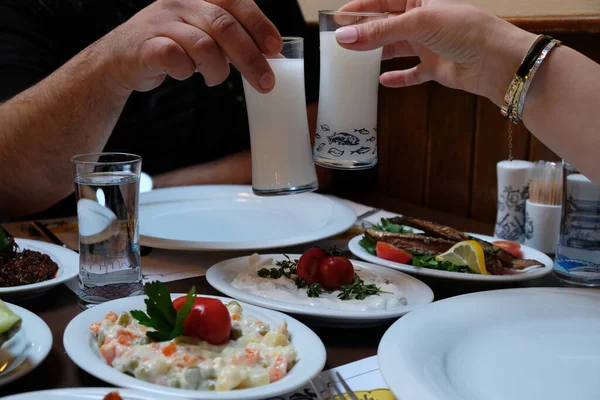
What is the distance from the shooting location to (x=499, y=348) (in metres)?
1.00

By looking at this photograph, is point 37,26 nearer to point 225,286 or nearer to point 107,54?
point 107,54

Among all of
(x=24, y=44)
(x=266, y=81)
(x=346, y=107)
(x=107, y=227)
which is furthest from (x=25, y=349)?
(x=24, y=44)

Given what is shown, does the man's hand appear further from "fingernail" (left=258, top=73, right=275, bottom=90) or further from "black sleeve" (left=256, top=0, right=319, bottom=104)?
"black sleeve" (left=256, top=0, right=319, bottom=104)

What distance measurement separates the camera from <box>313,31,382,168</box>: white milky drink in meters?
1.33

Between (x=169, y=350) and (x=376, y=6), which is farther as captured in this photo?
(x=376, y=6)

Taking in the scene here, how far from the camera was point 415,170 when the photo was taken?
274cm

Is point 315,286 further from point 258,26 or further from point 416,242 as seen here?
point 258,26

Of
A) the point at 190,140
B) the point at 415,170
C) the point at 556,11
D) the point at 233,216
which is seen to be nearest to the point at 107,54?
the point at 233,216

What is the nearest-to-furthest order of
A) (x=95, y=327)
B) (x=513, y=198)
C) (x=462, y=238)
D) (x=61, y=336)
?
(x=95, y=327) → (x=61, y=336) → (x=462, y=238) → (x=513, y=198)

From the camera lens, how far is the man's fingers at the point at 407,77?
1588 mm

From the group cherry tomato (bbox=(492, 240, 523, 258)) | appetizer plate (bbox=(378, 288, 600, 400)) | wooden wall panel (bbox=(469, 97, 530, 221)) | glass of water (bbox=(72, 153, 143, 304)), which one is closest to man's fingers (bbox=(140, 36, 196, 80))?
glass of water (bbox=(72, 153, 143, 304))

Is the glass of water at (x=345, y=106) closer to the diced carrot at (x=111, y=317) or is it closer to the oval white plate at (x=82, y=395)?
the diced carrot at (x=111, y=317)

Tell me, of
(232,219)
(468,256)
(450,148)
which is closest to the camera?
(468,256)

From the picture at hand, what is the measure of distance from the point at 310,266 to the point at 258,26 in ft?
1.64
